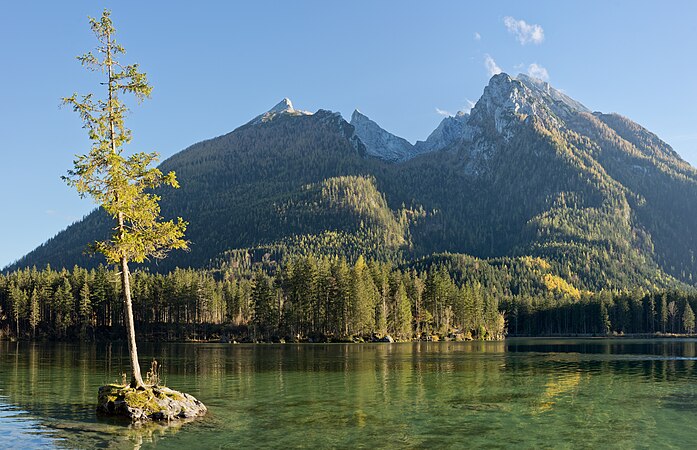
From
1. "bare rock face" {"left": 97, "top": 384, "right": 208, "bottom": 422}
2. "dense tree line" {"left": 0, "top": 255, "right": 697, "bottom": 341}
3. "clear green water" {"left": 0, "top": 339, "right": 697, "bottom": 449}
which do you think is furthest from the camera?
"dense tree line" {"left": 0, "top": 255, "right": 697, "bottom": 341}

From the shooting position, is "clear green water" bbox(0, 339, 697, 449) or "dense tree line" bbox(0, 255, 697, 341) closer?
"clear green water" bbox(0, 339, 697, 449)

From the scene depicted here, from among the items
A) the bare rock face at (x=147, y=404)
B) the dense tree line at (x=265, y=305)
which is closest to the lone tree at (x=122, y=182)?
the bare rock face at (x=147, y=404)

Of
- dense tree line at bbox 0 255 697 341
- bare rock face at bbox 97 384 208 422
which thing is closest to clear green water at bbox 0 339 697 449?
bare rock face at bbox 97 384 208 422

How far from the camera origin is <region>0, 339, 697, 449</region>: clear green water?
2952 centimetres

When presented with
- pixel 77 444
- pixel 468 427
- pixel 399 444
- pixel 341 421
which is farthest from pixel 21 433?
pixel 468 427

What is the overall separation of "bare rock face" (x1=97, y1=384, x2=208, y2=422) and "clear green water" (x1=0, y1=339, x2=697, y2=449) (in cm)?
125

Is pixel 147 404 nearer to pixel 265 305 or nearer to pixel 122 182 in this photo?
pixel 122 182

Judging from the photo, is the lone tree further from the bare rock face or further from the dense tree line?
the dense tree line

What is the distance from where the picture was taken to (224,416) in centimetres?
3628

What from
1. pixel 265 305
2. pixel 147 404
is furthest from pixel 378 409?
pixel 265 305

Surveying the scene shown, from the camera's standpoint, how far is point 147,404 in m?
35.7

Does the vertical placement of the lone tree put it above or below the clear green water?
above

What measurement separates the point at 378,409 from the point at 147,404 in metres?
14.4

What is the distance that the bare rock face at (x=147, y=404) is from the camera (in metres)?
35.1
